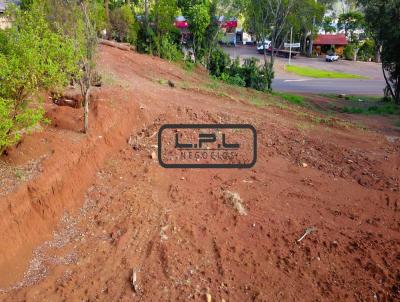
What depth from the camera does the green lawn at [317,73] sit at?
32.2m

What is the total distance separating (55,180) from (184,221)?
211 cm

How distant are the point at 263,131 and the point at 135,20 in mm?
12332

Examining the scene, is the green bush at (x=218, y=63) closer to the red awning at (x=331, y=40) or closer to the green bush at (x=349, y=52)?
the green bush at (x=349, y=52)

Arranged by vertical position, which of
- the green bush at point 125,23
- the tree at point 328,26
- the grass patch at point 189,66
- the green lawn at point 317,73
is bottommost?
the green lawn at point 317,73

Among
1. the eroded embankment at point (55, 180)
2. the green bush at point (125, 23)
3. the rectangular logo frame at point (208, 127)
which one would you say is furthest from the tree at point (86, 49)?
the green bush at point (125, 23)

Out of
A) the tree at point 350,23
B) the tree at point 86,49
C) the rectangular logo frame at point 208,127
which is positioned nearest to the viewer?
the tree at point 86,49

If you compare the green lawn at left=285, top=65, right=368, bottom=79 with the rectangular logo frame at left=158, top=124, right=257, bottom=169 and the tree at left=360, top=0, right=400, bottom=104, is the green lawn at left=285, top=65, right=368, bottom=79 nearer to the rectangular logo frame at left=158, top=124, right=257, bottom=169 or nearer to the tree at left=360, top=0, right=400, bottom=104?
the tree at left=360, top=0, right=400, bottom=104

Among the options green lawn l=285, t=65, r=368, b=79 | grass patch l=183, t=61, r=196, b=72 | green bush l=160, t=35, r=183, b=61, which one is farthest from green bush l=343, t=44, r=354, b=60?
green bush l=160, t=35, r=183, b=61

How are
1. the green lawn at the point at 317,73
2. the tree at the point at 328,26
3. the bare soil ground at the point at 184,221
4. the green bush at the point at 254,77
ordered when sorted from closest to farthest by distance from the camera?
1. the bare soil ground at the point at 184,221
2. the green bush at the point at 254,77
3. the green lawn at the point at 317,73
4. the tree at the point at 328,26

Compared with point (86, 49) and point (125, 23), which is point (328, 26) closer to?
point (125, 23)

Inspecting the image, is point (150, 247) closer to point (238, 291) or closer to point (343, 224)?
point (238, 291)

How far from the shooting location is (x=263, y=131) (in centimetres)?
939

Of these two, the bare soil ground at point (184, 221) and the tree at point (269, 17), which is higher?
the tree at point (269, 17)

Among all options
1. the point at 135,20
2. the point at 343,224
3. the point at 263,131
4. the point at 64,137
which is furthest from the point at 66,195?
the point at 135,20
